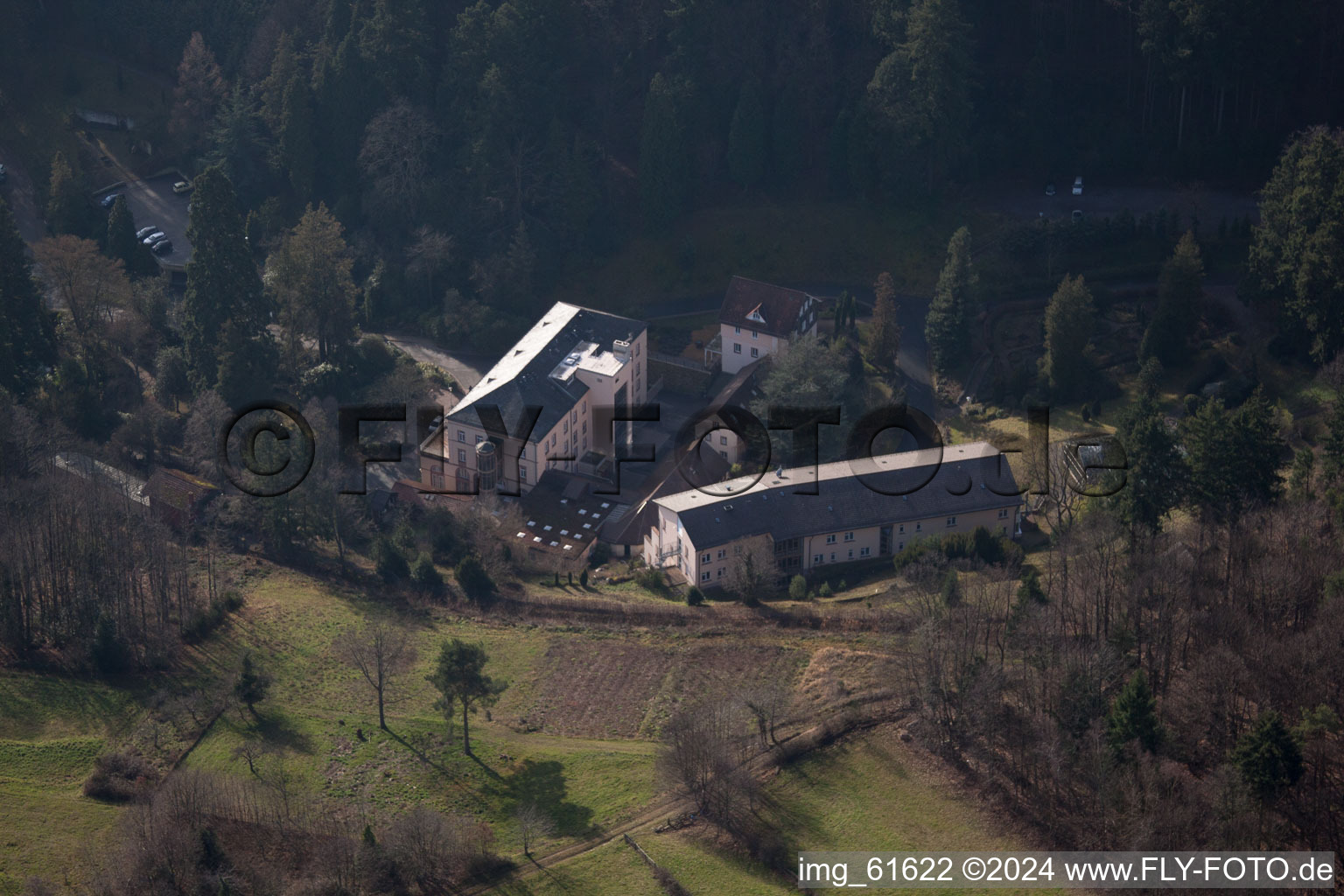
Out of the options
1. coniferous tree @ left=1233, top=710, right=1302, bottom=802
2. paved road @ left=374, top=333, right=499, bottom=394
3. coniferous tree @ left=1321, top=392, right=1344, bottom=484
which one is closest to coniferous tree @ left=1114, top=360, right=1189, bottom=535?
coniferous tree @ left=1321, top=392, right=1344, bottom=484

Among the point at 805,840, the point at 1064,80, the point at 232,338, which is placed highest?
the point at 1064,80

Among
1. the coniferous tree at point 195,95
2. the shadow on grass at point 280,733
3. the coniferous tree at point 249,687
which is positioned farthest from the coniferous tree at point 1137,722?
the coniferous tree at point 195,95

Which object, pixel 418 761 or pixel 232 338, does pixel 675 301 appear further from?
pixel 418 761

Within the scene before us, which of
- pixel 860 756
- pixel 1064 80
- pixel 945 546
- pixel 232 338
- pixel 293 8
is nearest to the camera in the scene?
pixel 860 756

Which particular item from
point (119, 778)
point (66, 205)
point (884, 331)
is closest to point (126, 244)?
point (66, 205)

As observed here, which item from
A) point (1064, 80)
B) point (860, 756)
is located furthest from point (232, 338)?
point (1064, 80)

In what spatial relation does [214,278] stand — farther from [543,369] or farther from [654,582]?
[654,582]

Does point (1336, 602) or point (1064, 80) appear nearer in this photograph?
point (1336, 602)
